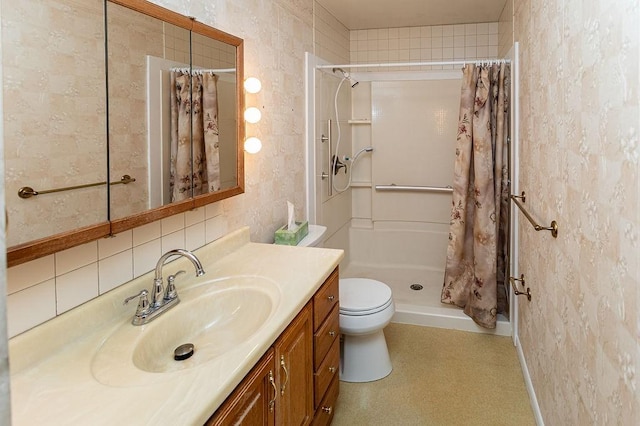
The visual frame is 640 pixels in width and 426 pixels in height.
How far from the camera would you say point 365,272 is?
4172 mm

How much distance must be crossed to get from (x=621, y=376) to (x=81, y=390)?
1231mm

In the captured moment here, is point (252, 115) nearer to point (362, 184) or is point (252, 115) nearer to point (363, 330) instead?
point (363, 330)

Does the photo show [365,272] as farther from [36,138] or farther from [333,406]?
[36,138]

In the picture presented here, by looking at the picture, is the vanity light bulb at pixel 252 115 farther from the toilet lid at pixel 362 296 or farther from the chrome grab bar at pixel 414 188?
the chrome grab bar at pixel 414 188

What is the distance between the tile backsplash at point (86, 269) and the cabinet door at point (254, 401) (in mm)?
533

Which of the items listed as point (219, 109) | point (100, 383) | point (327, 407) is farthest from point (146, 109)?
point (327, 407)

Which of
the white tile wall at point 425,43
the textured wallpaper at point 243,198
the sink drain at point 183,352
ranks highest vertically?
the white tile wall at point 425,43

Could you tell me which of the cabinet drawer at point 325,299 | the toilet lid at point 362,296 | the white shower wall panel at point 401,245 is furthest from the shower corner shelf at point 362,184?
the cabinet drawer at point 325,299

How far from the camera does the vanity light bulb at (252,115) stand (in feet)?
6.95

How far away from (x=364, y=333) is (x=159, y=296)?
1.26m

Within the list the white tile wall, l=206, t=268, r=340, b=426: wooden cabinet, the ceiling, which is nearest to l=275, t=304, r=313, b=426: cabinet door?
l=206, t=268, r=340, b=426: wooden cabinet

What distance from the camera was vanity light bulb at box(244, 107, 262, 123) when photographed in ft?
6.95

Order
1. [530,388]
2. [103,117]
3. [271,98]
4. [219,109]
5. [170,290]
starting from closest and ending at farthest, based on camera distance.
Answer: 1. [103,117]
2. [170,290]
3. [219,109]
4. [530,388]
5. [271,98]

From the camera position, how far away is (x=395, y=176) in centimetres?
411
